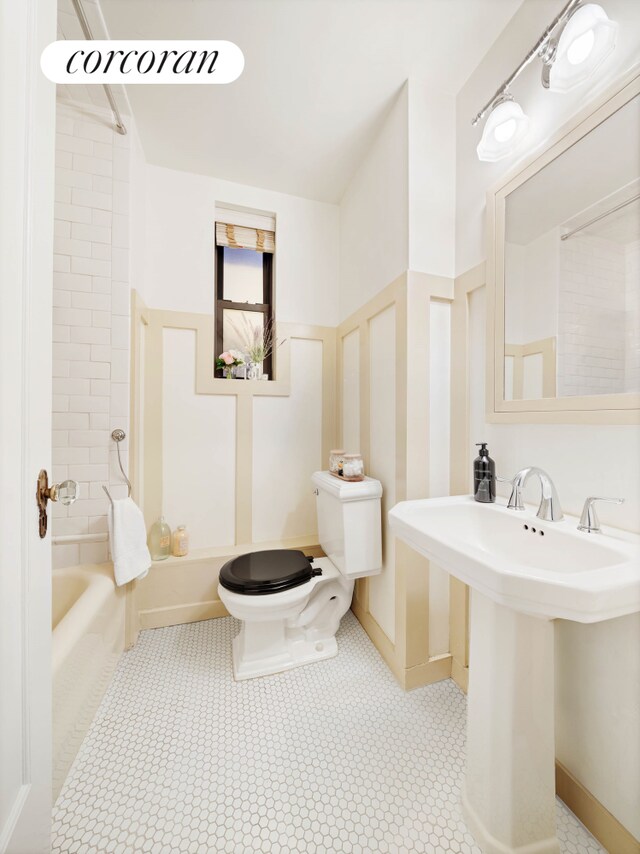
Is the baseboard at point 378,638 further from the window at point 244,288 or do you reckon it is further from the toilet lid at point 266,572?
the window at point 244,288

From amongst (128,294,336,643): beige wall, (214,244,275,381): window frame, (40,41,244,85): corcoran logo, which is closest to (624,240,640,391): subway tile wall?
(40,41,244,85): corcoran logo

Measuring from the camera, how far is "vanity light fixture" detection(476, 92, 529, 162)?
1.19 m

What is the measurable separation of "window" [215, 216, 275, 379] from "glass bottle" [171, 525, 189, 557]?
1.12 meters

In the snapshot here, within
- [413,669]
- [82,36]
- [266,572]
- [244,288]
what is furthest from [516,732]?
[82,36]

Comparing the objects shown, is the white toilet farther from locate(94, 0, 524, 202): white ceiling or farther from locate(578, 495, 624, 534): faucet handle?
locate(94, 0, 524, 202): white ceiling

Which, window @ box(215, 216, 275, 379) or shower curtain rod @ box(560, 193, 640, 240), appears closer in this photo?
shower curtain rod @ box(560, 193, 640, 240)

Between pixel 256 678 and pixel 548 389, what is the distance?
65.9 inches

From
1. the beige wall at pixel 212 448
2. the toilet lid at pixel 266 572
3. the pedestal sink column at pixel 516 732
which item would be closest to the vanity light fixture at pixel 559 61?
the beige wall at pixel 212 448

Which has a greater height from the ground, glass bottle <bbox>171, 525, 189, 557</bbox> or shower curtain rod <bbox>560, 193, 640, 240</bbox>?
shower curtain rod <bbox>560, 193, 640, 240</bbox>

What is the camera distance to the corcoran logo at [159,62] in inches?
31.7

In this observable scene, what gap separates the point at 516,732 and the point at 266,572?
3.46 feet

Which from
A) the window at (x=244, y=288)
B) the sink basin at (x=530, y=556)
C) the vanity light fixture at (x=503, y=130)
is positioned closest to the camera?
the sink basin at (x=530, y=556)

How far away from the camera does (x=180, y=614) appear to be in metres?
1.92

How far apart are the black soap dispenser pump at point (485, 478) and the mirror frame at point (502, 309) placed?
16cm
